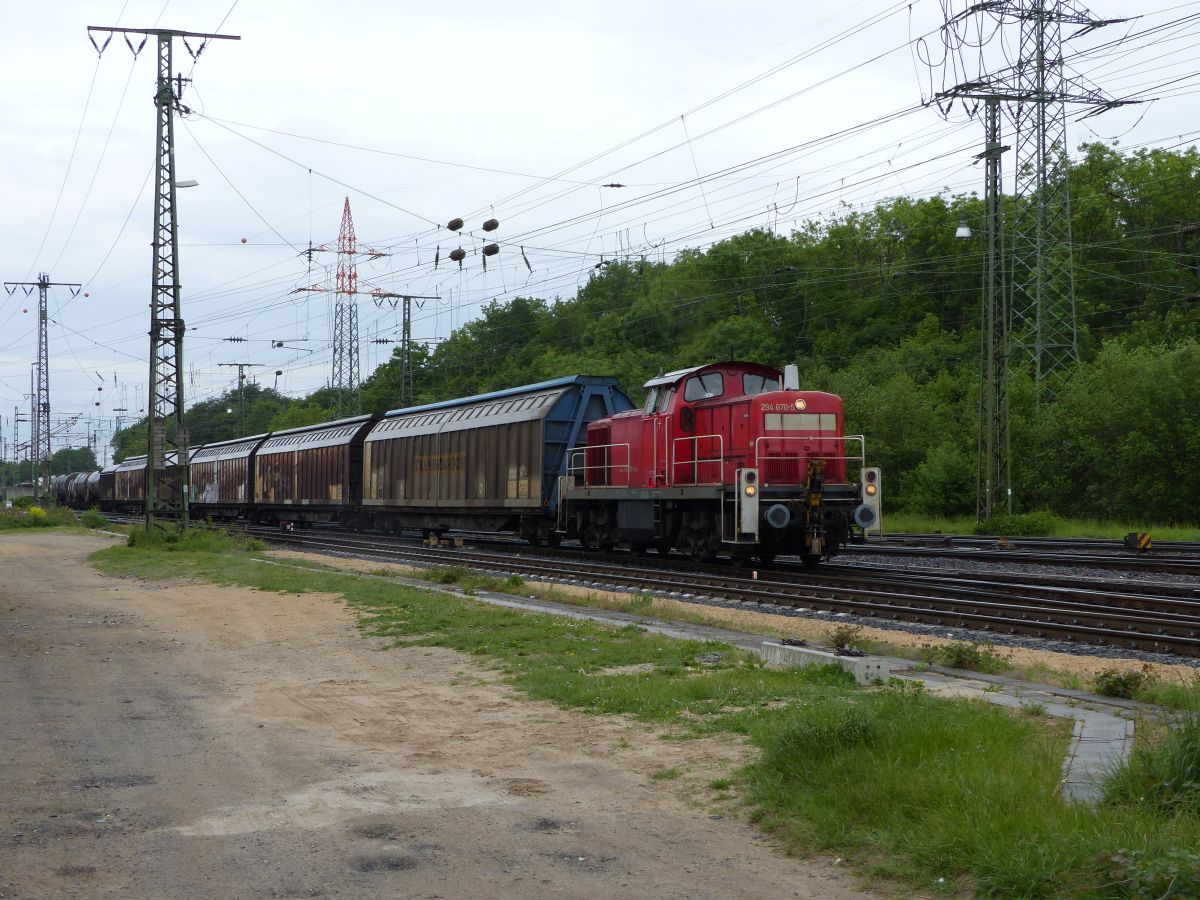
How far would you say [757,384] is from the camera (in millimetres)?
21297

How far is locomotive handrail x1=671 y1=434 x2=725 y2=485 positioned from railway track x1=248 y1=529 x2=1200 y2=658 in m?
1.74

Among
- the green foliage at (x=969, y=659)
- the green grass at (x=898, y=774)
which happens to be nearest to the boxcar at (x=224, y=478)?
the green grass at (x=898, y=774)

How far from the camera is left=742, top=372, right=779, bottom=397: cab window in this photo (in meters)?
21.2

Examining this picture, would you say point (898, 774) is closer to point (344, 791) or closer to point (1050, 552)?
point (344, 791)

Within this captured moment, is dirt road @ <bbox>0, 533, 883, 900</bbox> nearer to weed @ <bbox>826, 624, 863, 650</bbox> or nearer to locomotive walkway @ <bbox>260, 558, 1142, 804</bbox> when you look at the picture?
locomotive walkway @ <bbox>260, 558, 1142, 804</bbox>

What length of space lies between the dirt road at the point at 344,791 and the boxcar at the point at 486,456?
1475 cm

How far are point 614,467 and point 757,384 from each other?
163 inches

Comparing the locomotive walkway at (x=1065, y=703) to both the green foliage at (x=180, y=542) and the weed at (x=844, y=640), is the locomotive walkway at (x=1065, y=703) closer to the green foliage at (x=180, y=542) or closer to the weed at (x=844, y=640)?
the weed at (x=844, y=640)

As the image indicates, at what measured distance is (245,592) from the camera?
19297 millimetres

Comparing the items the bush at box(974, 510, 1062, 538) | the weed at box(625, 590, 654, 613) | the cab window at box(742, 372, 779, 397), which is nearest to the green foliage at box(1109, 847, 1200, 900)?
the weed at box(625, 590, 654, 613)

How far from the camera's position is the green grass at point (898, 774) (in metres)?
4.71

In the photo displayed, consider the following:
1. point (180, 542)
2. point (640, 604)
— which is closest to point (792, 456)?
point (640, 604)

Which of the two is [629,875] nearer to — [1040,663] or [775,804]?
[775,804]

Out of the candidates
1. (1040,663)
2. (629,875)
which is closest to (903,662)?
(1040,663)
